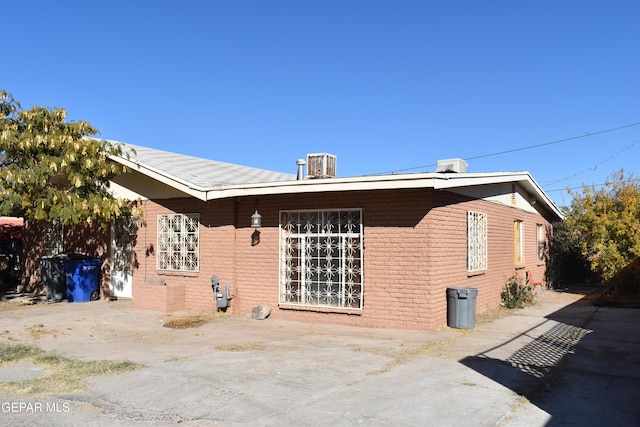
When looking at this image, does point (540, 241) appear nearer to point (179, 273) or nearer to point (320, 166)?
point (320, 166)

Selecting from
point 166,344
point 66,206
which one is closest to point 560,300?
point 166,344

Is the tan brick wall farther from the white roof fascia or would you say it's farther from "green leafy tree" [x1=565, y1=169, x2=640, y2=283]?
"green leafy tree" [x1=565, y1=169, x2=640, y2=283]

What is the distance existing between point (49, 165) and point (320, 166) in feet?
19.7

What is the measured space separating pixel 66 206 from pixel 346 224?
619cm

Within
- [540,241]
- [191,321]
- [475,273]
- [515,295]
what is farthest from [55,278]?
[540,241]

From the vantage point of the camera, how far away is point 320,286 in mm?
11234

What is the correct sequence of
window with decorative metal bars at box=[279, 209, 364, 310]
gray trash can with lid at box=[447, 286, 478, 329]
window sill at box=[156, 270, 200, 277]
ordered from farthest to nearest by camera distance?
window sill at box=[156, 270, 200, 277] < window with decorative metal bars at box=[279, 209, 364, 310] < gray trash can with lid at box=[447, 286, 478, 329]

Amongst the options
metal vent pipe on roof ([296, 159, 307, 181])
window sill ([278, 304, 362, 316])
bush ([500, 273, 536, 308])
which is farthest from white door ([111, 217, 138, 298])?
bush ([500, 273, 536, 308])

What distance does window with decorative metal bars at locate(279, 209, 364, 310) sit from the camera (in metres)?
10.8

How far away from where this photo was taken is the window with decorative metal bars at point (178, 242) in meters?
12.9

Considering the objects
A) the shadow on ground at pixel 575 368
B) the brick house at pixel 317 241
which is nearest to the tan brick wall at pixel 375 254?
the brick house at pixel 317 241

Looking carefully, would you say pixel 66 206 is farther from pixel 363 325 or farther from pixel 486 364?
pixel 486 364

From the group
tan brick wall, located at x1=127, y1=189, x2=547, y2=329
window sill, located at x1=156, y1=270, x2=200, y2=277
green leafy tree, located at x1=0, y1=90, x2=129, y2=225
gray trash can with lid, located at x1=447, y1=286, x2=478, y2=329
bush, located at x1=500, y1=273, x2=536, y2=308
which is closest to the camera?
tan brick wall, located at x1=127, y1=189, x2=547, y2=329

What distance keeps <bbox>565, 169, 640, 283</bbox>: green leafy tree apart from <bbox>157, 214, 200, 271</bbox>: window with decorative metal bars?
12157 mm
